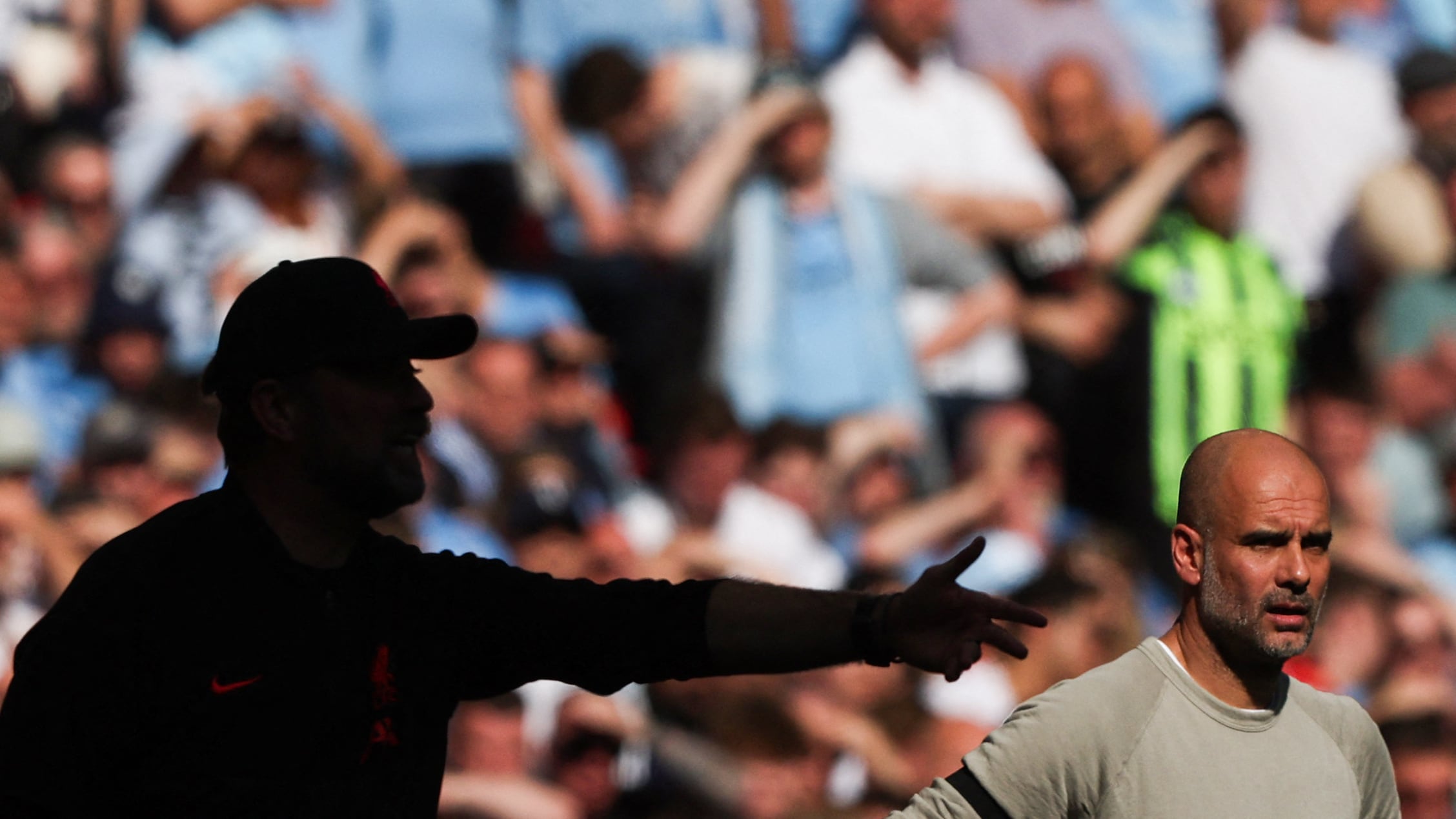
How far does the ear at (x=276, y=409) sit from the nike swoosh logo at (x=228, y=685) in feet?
1.26

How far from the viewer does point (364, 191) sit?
7.39 m

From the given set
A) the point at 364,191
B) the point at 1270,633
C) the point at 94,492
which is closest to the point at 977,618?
the point at 1270,633

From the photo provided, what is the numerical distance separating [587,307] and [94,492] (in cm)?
219

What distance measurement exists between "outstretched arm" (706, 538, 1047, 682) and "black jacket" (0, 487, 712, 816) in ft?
0.19

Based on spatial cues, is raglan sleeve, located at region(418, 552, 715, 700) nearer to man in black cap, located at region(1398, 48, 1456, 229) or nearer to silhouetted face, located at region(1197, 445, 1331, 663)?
silhouetted face, located at region(1197, 445, 1331, 663)

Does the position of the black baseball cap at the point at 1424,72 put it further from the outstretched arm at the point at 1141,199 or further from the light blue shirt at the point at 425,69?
the light blue shirt at the point at 425,69

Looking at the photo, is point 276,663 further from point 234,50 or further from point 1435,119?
point 1435,119

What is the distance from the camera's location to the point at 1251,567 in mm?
3090

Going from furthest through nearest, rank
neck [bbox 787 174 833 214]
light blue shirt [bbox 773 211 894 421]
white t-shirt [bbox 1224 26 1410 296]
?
white t-shirt [bbox 1224 26 1410 296]
neck [bbox 787 174 833 214]
light blue shirt [bbox 773 211 894 421]

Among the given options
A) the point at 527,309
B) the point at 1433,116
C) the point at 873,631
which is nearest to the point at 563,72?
the point at 527,309

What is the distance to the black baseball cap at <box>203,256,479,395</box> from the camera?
9.37 ft

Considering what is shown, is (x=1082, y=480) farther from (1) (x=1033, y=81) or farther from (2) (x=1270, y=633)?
(2) (x=1270, y=633)

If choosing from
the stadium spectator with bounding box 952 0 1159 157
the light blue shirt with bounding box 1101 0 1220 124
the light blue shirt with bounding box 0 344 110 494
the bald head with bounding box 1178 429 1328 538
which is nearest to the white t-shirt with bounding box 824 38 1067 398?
the stadium spectator with bounding box 952 0 1159 157

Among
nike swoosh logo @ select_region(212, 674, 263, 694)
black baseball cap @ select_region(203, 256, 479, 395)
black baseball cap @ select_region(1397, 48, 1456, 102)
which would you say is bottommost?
nike swoosh logo @ select_region(212, 674, 263, 694)
